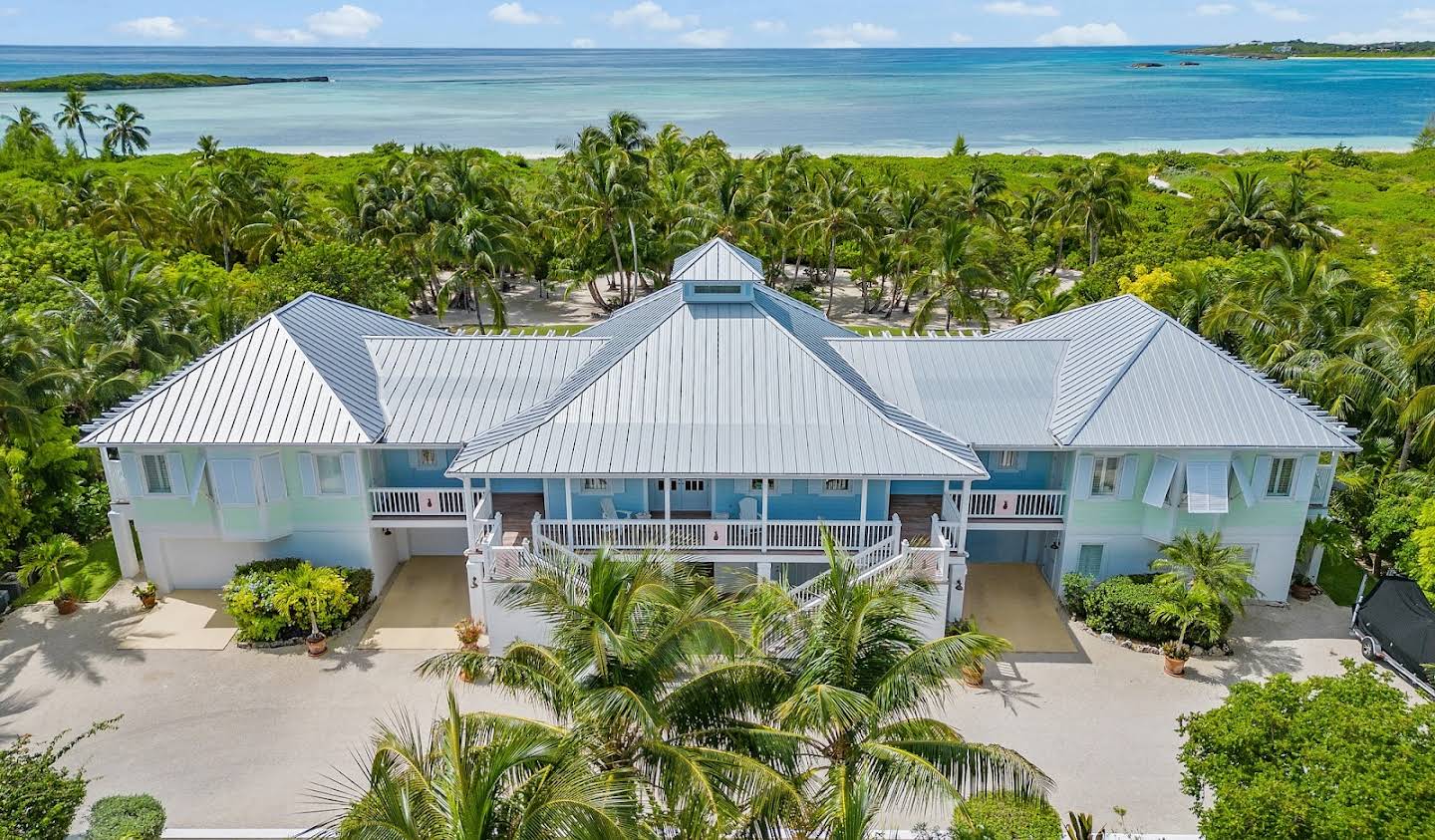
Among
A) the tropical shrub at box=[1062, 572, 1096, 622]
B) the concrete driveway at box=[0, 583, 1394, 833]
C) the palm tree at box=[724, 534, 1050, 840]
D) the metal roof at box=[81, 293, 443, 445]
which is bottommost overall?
the concrete driveway at box=[0, 583, 1394, 833]

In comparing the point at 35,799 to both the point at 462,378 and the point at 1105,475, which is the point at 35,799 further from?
the point at 1105,475

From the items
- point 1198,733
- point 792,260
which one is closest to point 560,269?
point 792,260

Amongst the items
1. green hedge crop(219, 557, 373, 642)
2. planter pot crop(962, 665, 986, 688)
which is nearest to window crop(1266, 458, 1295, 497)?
planter pot crop(962, 665, 986, 688)

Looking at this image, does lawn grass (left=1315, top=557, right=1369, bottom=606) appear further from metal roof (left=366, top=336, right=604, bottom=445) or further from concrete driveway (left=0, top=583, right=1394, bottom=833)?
metal roof (left=366, top=336, right=604, bottom=445)

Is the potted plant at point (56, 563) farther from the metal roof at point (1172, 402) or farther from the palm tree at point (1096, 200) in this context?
the palm tree at point (1096, 200)

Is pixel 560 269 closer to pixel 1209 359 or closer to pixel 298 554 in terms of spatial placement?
pixel 298 554

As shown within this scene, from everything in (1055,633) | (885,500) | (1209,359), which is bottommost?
(1055,633)
